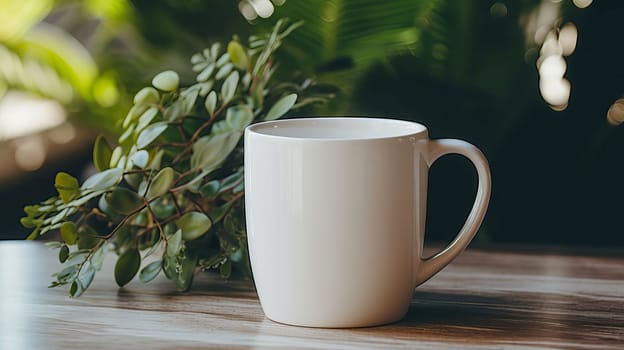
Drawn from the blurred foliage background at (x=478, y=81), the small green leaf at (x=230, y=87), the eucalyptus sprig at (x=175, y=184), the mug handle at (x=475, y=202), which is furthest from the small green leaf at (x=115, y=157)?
the blurred foliage background at (x=478, y=81)

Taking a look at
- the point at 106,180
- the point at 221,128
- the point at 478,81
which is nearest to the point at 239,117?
the point at 221,128

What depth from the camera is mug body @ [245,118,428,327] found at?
0.56 m

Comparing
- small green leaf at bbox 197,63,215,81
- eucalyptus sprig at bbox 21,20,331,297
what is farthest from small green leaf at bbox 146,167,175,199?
small green leaf at bbox 197,63,215,81

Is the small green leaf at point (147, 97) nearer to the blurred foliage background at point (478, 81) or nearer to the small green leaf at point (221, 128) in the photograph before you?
the small green leaf at point (221, 128)

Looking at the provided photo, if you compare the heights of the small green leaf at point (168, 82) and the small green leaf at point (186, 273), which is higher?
the small green leaf at point (168, 82)

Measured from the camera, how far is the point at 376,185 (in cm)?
57

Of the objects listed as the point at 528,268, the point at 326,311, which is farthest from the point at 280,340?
the point at 528,268

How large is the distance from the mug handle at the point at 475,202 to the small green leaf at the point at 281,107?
14cm

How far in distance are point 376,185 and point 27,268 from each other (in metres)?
0.37

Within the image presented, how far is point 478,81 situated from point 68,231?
974 mm

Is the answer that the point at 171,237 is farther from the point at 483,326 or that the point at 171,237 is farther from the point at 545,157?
the point at 545,157

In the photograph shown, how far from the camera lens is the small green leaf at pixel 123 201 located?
67cm

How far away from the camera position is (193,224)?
2.22ft

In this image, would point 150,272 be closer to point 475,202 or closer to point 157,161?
point 157,161
